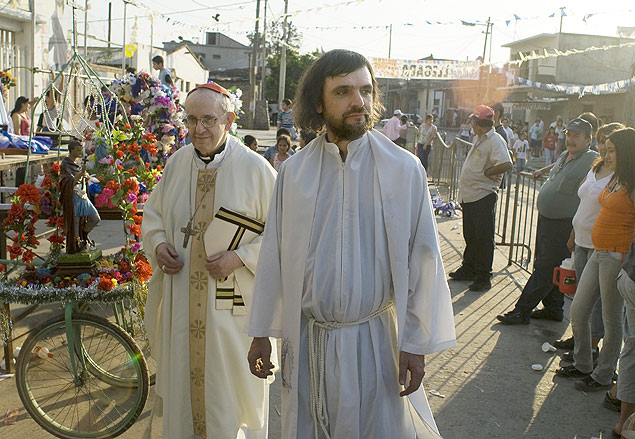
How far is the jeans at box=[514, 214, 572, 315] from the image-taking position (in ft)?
20.8

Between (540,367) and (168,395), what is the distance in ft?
10.7

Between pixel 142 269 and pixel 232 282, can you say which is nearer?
pixel 232 282

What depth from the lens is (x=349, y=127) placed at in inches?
106

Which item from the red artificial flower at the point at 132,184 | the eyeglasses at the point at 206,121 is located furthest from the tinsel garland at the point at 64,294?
the eyeglasses at the point at 206,121

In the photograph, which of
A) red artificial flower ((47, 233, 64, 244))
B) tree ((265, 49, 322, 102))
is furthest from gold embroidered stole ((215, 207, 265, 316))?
tree ((265, 49, 322, 102))

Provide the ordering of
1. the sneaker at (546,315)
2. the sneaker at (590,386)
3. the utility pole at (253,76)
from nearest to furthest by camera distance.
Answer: the sneaker at (590,386)
the sneaker at (546,315)
the utility pole at (253,76)

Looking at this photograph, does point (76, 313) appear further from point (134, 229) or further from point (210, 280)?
point (210, 280)

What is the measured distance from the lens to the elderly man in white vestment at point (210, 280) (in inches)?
141

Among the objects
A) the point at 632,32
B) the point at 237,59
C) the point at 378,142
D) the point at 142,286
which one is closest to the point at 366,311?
the point at 378,142

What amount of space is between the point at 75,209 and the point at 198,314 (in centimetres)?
131

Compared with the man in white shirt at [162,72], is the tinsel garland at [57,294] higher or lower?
lower

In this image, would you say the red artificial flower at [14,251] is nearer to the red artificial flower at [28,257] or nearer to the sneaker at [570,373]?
the red artificial flower at [28,257]

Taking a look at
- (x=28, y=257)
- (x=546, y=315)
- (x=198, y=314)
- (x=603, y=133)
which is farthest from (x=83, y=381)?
(x=546, y=315)

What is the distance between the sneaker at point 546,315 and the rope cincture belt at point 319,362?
4.64m
